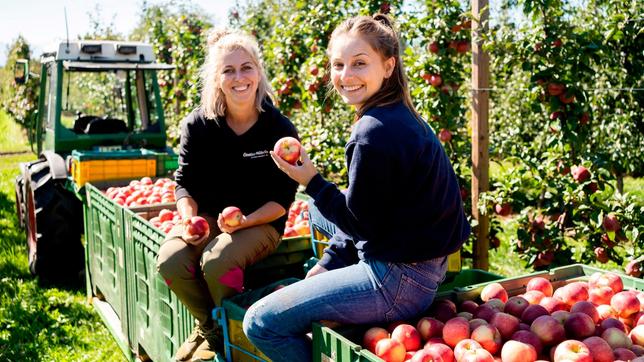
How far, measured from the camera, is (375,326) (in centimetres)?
213

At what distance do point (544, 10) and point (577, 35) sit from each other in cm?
23

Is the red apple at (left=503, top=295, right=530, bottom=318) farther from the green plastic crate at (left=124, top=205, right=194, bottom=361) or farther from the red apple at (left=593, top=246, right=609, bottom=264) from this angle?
the red apple at (left=593, top=246, right=609, bottom=264)

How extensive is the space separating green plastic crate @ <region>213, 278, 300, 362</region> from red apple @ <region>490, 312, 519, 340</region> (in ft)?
2.80

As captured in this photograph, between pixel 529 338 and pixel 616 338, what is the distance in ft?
0.86

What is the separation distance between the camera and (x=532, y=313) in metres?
2.13

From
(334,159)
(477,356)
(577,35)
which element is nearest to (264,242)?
(477,356)

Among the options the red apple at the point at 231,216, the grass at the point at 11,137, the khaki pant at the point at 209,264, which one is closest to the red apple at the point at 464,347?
the khaki pant at the point at 209,264

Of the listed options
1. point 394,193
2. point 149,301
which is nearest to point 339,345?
point 394,193

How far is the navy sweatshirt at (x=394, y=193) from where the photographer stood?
2008 mm

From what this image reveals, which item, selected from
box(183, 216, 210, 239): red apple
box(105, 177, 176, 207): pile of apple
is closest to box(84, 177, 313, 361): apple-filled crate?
box(105, 177, 176, 207): pile of apple

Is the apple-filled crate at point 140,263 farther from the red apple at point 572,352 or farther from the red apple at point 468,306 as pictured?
the red apple at point 572,352

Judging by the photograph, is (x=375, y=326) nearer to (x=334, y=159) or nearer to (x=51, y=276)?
(x=334, y=159)

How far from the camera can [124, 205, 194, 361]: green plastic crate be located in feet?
10.5

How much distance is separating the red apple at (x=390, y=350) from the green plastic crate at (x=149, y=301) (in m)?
1.30
